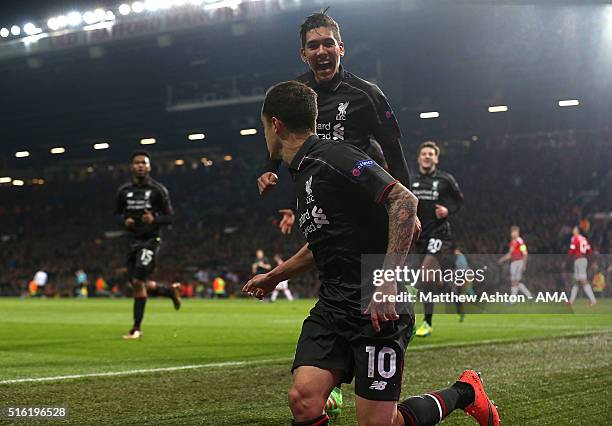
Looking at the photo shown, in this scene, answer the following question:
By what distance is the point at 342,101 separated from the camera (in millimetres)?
5777

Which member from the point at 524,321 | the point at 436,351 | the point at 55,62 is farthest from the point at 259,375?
the point at 55,62

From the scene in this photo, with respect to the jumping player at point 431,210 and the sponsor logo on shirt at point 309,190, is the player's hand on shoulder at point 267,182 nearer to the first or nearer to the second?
the sponsor logo on shirt at point 309,190

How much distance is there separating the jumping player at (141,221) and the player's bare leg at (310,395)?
7901 millimetres

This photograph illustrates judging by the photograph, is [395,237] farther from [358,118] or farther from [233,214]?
[233,214]

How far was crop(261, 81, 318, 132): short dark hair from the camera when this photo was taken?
3.70 meters

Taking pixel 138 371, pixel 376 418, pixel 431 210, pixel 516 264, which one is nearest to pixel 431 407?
pixel 376 418

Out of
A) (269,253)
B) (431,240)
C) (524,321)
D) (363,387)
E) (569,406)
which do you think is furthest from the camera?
(269,253)

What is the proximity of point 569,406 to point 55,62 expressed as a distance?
102ft

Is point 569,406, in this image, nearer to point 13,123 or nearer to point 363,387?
point 363,387

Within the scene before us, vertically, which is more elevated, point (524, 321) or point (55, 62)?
point (55, 62)

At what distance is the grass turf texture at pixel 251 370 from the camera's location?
17.5 feet

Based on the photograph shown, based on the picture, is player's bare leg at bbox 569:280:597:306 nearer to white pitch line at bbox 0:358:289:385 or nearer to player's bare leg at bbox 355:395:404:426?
white pitch line at bbox 0:358:289:385

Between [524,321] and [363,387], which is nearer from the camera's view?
[363,387]

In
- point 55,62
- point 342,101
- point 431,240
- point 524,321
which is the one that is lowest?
point 524,321
